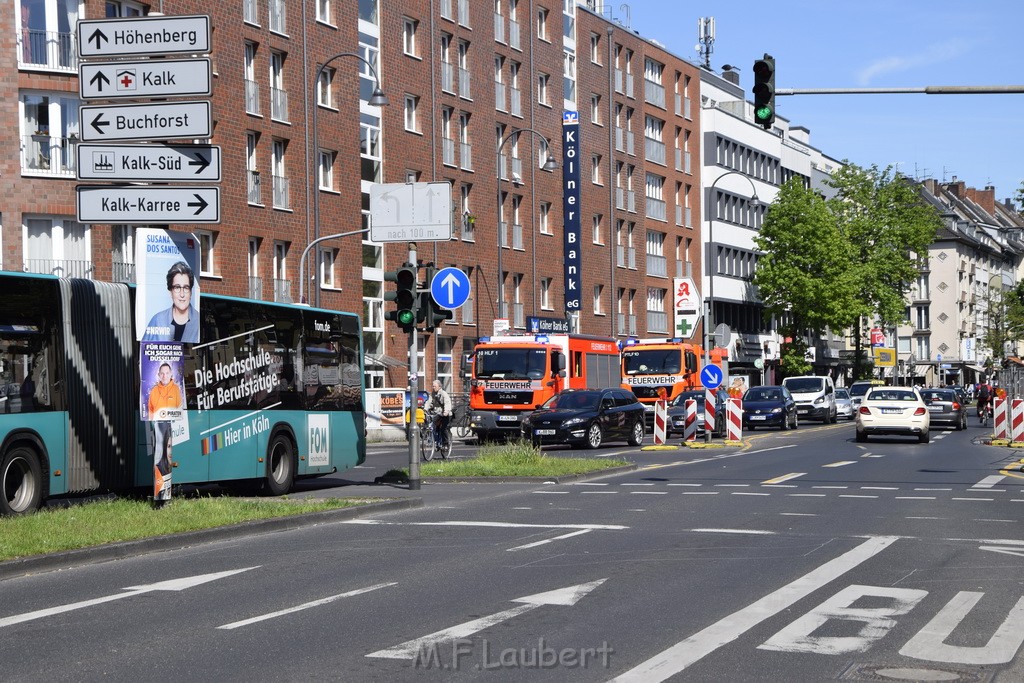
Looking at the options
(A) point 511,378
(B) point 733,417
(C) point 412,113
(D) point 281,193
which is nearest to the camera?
(B) point 733,417

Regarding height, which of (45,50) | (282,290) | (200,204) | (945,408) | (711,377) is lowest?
(945,408)

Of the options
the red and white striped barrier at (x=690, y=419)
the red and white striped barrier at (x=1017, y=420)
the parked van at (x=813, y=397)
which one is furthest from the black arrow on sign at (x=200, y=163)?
the parked van at (x=813, y=397)

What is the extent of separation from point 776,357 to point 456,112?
42961mm

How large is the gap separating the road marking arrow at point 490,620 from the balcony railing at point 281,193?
3690 cm

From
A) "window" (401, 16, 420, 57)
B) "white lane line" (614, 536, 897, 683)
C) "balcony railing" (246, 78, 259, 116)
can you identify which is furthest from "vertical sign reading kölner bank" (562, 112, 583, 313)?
"white lane line" (614, 536, 897, 683)

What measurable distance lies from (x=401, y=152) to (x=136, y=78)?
3831 cm

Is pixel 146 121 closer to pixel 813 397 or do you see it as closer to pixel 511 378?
pixel 511 378

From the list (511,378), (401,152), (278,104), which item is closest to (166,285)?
(511,378)

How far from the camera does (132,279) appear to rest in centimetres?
4131

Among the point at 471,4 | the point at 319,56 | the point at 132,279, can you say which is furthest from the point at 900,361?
the point at 132,279

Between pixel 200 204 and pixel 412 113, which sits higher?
pixel 412 113

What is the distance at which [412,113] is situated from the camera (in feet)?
181

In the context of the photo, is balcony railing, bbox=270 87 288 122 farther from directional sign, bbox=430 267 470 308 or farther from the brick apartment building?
directional sign, bbox=430 267 470 308

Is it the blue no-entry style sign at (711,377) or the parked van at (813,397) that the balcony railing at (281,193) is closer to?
the blue no-entry style sign at (711,377)
